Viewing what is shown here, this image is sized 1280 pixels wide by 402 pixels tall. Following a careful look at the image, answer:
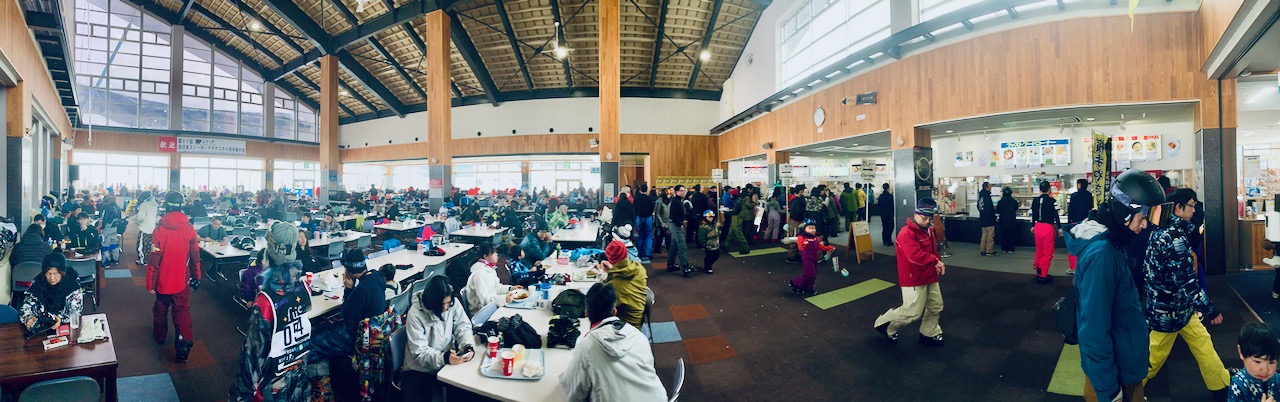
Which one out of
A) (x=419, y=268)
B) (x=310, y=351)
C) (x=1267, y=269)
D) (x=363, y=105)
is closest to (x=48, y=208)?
(x=419, y=268)

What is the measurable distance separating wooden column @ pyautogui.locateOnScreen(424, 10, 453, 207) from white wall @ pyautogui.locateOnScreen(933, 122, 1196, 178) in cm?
1310

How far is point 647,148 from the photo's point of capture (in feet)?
61.1

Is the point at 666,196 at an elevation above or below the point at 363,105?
below

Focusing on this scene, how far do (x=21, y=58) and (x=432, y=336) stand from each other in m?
7.44

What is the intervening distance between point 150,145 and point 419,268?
22739mm

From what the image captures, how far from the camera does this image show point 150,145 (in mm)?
18547

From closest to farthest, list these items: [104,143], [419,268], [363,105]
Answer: [419,268] < [104,143] < [363,105]

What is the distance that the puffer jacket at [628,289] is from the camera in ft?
11.4

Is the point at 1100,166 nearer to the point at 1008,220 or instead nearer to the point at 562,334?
the point at 1008,220

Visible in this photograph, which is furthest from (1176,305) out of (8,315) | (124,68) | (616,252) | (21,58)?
(124,68)

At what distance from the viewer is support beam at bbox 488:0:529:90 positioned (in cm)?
1391

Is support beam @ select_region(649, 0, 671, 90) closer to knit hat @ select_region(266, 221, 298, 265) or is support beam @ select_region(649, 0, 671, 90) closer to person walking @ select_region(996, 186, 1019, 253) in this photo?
person walking @ select_region(996, 186, 1019, 253)

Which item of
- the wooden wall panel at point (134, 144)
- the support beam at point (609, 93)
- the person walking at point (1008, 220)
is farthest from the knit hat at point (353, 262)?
the wooden wall panel at point (134, 144)

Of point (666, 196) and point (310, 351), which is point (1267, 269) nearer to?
point (666, 196)
